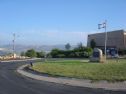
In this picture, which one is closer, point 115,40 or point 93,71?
point 93,71

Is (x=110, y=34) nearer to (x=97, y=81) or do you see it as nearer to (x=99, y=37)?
(x=99, y=37)

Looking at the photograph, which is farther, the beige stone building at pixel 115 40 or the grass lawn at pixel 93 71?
the beige stone building at pixel 115 40

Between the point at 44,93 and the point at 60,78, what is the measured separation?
416 inches

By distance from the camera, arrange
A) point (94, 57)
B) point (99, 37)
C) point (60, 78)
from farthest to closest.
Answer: point (99, 37), point (94, 57), point (60, 78)

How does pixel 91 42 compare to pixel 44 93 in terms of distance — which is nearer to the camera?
pixel 44 93

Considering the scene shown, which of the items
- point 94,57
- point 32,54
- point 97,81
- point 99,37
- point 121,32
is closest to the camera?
point 97,81

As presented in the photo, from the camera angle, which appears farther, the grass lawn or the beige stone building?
the beige stone building

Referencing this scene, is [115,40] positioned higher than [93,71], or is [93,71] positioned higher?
[115,40]

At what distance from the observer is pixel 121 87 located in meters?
22.8

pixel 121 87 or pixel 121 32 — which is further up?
pixel 121 32

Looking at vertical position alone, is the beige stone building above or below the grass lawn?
above

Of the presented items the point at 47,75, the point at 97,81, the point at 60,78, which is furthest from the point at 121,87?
the point at 47,75

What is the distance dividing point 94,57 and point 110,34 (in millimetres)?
82295

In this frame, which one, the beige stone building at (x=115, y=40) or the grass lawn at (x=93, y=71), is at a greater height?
the beige stone building at (x=115, y=40)
